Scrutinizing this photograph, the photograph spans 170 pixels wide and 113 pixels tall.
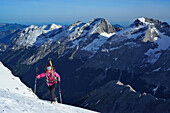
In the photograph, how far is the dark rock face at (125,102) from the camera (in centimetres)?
8550

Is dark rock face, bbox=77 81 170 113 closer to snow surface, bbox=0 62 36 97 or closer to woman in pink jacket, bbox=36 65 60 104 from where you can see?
snow surface, bbox=0 62 36 97

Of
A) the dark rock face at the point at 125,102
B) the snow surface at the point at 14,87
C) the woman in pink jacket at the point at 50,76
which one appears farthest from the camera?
the dark rock face at the point at 125,102

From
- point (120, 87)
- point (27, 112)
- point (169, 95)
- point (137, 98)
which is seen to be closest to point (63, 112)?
point (27, 112)

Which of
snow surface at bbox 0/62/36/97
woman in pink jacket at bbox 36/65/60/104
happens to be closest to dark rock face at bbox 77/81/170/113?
snow surface at bbox 0/62/36/97

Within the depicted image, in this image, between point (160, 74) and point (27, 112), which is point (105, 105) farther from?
point (160, 74)

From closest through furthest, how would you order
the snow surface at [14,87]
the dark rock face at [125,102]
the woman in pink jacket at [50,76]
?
the woman in pink jacket at [50,76], the snow surface at [14,87], the dark rock face at [125,102]

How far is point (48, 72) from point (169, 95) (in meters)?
163

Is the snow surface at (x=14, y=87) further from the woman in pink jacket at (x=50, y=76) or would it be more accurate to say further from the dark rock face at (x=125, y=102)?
the dark rock face at (x=125, y=102)

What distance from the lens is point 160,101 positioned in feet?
282

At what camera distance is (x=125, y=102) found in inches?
3777

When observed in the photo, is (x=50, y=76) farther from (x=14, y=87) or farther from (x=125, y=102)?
(x=125, y=102)

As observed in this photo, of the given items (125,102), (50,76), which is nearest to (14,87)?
(50,76)

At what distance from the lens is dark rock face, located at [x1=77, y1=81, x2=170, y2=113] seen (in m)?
85.5

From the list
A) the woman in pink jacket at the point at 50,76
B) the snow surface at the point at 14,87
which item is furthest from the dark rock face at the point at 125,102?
the woman in pink jacket at the point at 50,76
